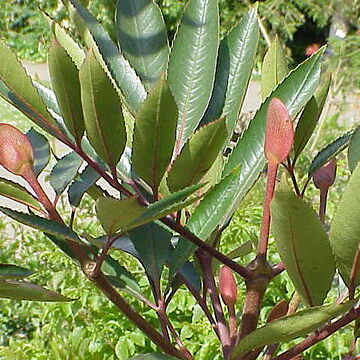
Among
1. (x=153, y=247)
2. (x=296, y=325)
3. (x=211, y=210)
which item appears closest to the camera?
(x=296, y=325)

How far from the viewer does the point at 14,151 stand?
73 centimetres

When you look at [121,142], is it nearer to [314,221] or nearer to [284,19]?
[314,221]

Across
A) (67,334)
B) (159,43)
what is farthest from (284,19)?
(159,43)

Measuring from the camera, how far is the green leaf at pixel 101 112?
692mm

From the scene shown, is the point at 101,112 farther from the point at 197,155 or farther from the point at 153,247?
the point at 153,247

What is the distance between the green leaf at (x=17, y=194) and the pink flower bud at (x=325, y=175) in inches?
14.4

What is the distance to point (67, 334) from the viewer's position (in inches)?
98.5

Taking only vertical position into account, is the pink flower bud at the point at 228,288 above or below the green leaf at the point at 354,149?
below

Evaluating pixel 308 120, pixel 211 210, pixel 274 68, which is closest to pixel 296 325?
pixel 211 210

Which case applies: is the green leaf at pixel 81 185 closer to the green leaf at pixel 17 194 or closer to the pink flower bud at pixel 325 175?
the green leaf at pixel 17 194

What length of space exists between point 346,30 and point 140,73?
6.39m

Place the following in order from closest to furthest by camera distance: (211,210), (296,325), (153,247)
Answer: (296,325) < (211,210) < (153,247)

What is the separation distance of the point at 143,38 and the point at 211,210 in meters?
0.26

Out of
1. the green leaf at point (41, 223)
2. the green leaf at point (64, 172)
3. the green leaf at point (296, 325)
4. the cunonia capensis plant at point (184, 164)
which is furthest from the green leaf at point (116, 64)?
the green leaf at point (296, 325)
